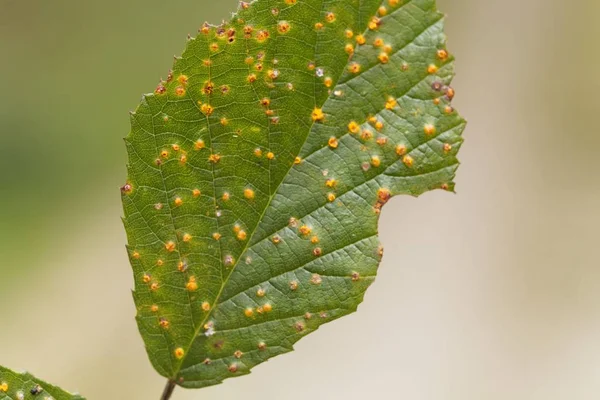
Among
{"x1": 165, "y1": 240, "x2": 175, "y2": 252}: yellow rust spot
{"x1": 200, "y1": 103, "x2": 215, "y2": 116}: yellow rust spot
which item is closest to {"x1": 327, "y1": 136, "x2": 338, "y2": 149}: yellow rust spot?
{"x1": 200, "y1": 103, "x2": 215, "y2": 116}: yellow rust spot

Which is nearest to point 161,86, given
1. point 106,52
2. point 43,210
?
point 43,210

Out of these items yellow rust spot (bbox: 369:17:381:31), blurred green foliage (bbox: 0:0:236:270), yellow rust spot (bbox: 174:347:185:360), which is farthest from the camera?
blurred green foliage (bbox: 0:0:236:270)

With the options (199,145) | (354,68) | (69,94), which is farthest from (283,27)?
(69,94)

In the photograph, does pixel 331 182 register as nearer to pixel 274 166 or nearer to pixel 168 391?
pixel 274 166

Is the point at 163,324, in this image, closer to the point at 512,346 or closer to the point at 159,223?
the point at 159,223

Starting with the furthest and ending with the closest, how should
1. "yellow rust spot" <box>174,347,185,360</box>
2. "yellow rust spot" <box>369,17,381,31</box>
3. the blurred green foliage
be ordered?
the blurred green foliage
"yellow rust spot" <box>174,347,185,360</box>
"yellow rust spot" <box>369,17,381,31</box>

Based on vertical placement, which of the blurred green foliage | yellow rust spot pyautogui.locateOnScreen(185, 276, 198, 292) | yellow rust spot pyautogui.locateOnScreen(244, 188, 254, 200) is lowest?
yellow rust spot pyautogui.locateOnScreen(185, 276, 198, 292)

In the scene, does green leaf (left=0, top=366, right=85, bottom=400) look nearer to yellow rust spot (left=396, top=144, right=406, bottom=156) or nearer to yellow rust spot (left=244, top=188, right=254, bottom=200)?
yellow rust spot (left=244, top=188, right=254, bottom=200)

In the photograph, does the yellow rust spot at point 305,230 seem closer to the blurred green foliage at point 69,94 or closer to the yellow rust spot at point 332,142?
the yellow rust spot at point 332,142

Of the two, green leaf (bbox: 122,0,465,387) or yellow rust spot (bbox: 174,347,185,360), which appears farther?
yellow rust spot (bbox: 174,347,185,360)
